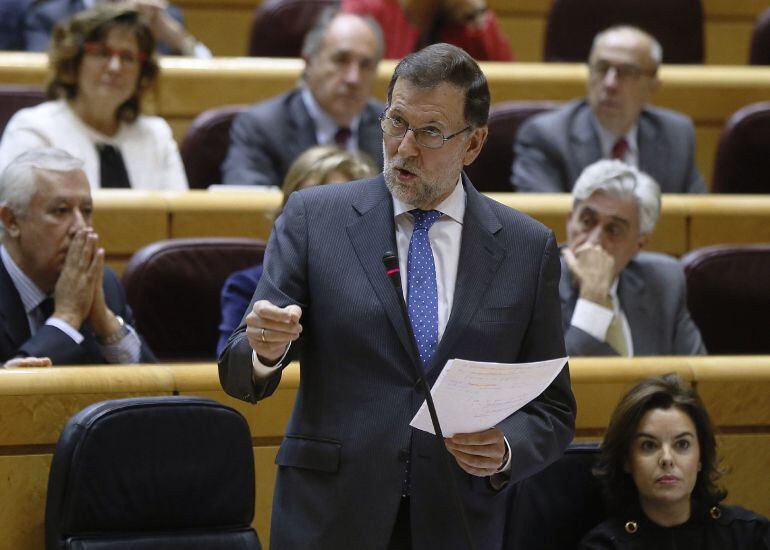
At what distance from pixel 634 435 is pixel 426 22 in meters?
1.48

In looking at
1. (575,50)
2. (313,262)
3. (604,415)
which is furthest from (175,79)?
(313,262)

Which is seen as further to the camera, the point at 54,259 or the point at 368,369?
the point at 54,259

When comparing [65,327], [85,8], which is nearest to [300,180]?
[65,327]

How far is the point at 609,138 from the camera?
8.20 feet

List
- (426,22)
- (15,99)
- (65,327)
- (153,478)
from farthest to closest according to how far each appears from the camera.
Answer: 1. (426,22)
2. (15,99)
3. (65,327)
4. (153,478)

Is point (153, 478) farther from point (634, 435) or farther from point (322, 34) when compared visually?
point (322, 34)

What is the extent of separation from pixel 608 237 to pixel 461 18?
100 centimetres

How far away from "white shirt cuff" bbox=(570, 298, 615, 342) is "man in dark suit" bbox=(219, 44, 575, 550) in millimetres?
731

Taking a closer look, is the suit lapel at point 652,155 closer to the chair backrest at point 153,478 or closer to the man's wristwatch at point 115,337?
the man's wristwatch at point 115,337

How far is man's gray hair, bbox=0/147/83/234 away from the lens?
174 centimetres

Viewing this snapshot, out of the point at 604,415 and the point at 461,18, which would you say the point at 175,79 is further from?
the point at 604,415

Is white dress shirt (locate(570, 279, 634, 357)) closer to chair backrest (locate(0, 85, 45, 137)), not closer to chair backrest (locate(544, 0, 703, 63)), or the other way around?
chair backrest (locate(0, 85, 45, 137))

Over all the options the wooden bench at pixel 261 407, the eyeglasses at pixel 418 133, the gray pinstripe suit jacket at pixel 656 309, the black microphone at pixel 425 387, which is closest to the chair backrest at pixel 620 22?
the gray pinstripe suit jacket at pixel 656 309

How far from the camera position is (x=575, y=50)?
9.73 feet
